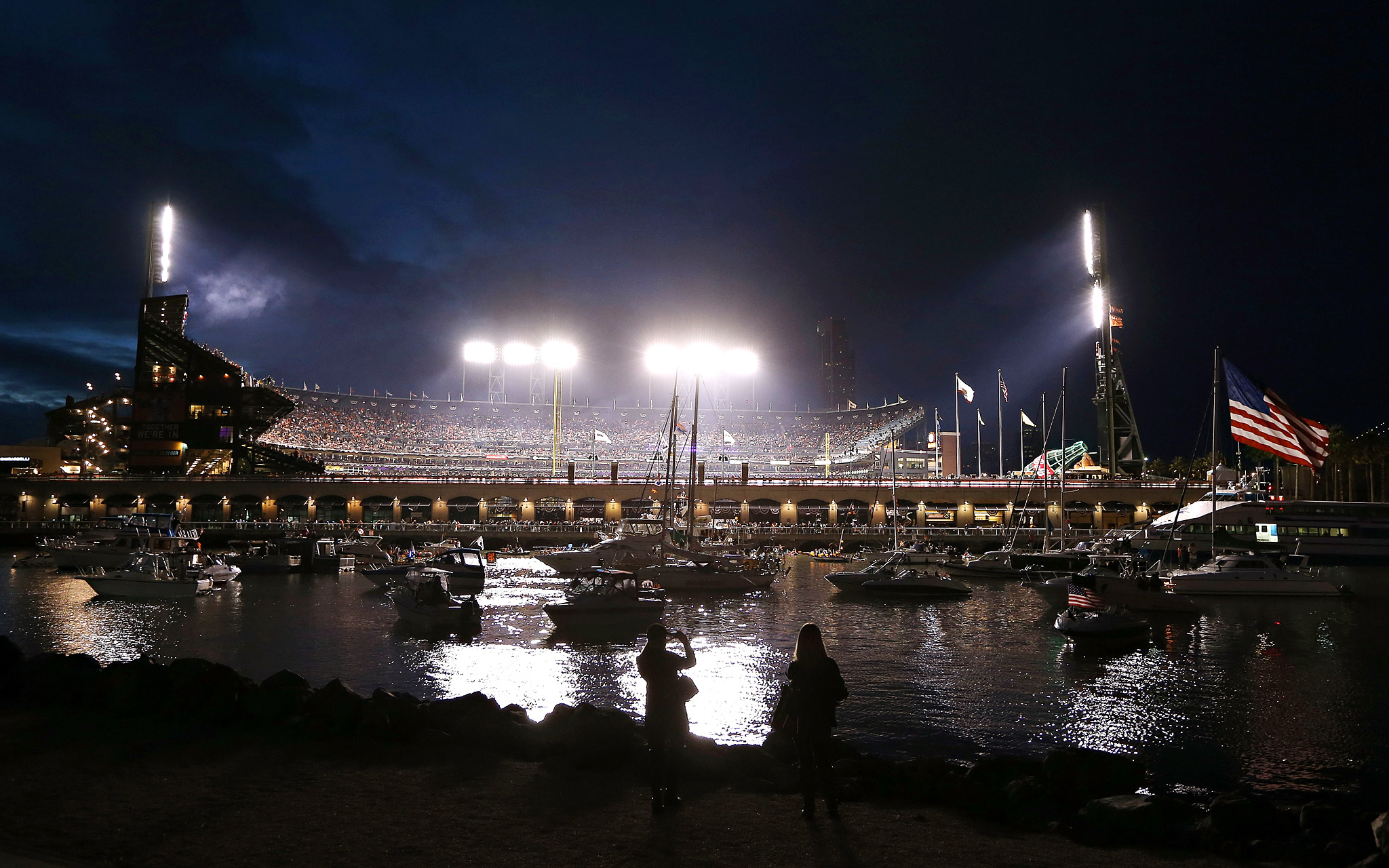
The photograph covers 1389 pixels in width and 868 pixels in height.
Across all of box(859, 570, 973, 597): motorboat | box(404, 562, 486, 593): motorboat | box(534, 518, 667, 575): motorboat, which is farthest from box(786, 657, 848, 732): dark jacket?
box(534, 518, 667, 575): motorboat

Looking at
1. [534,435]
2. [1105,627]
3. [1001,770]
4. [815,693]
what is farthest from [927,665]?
[534,435]

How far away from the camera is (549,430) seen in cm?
14850

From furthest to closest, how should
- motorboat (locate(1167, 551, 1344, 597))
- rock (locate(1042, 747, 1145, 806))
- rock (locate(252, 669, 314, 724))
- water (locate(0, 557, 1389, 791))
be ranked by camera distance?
motorboat (locate(1167, 551, 1344, 597)) < water (locate(0, 557, 1389, 791)) < rock (locate(252, 669, 314, 724)) < rock (locate(1042, 747, 1145, 806))

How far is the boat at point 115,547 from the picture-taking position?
50562mm

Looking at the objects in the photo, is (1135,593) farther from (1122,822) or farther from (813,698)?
(813,698)

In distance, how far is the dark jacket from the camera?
8.03 metres

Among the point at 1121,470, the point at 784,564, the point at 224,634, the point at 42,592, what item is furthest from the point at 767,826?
the point at 1121,470

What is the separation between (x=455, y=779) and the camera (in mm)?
9344

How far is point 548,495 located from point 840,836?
294 ft

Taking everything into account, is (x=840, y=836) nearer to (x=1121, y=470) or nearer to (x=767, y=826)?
(x=767, y=826)

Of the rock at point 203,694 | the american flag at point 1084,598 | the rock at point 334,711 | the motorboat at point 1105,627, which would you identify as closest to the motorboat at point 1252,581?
the american flag at point 1084,598

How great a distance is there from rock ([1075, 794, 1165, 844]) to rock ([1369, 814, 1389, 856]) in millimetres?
1718

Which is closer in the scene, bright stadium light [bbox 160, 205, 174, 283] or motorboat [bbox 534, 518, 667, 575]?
motorboat [bbox 534, 518, 667, 575]

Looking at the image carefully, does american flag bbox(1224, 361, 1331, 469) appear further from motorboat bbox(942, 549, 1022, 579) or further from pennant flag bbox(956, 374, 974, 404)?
pennant flag bbox(956, 374, 974, 404)
